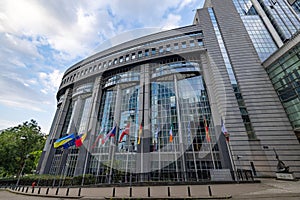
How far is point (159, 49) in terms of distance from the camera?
3228cm

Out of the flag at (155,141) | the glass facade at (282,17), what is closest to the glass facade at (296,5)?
the glass facade at (282,17)

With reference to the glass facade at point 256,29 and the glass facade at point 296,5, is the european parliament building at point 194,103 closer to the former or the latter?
the glass facade at point 256,29

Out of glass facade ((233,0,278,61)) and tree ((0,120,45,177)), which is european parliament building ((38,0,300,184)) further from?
tree ((0,120,45,177))

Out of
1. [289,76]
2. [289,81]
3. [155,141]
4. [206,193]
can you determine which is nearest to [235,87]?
[289,81]

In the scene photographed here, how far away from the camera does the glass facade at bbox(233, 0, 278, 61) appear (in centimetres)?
2697

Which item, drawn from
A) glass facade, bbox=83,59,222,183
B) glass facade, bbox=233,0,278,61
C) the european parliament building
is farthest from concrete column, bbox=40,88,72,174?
glass facade, bbox=233,0,278,61

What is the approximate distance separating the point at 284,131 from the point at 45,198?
103ft

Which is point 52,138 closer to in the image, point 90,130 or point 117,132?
point 90,130

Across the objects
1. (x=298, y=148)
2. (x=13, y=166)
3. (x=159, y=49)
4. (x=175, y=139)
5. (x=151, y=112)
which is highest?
(x=159, y=49)

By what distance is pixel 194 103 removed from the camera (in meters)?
25.5

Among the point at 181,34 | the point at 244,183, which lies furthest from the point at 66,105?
the point at 244,183

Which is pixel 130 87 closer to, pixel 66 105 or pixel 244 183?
pixel 66 105

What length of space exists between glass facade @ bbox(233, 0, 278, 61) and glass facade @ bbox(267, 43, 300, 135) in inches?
169

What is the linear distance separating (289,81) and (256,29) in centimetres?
1606
